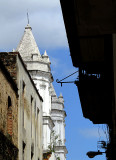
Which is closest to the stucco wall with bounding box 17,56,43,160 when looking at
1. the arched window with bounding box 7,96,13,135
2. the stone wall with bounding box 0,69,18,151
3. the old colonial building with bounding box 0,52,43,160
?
the old colonial building with bounding box 0,52,43,160

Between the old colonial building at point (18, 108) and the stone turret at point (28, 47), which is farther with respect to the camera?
the stone turret at point (28, 47)

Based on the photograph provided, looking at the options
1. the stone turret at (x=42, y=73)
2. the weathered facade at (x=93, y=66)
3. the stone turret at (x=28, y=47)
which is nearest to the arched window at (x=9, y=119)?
the weathered facade at (x=93, y=66)

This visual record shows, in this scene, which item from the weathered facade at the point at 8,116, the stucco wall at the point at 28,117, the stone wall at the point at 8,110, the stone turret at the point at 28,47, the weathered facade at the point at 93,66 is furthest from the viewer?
the stone turret at the point at 28,47

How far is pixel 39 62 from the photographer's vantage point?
62688 millimetres

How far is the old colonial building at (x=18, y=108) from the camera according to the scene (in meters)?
21.1

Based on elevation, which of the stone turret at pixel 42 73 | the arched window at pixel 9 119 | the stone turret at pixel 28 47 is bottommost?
the arched window at pixel 9 119

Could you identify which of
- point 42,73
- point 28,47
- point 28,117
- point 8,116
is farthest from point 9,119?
point 28,47

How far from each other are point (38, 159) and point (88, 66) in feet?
52.4

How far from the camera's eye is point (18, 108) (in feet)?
77.2

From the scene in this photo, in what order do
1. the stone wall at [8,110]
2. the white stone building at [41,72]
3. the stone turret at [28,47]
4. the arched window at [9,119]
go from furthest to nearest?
the stone turret at [28,47], the white stone building at [41,72], the arched window at [9,119], the stone wall at [8,110]

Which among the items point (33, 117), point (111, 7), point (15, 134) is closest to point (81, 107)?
point (15, 134)

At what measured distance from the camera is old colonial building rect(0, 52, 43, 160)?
830 inches

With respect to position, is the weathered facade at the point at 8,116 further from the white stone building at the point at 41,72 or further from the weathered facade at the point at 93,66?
the white stone building at the point at 41,72

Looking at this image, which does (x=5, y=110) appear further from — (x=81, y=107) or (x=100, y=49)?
(x=100, y=49)
